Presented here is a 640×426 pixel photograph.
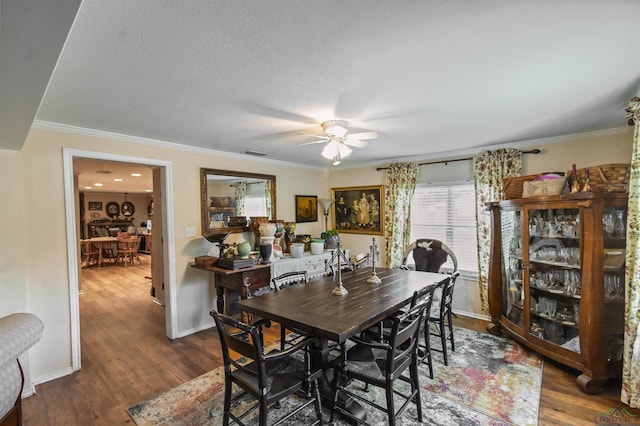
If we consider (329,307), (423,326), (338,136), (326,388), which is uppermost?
(338,136)

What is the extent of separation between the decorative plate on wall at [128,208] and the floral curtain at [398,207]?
1091 cm

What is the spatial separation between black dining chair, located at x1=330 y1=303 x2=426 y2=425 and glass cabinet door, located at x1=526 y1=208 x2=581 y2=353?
165 cm

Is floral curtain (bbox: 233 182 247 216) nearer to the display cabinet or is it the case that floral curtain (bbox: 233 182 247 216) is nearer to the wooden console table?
the wooden console table

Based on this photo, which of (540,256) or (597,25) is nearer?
(597,25)

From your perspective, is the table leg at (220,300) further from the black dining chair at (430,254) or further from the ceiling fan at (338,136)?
the black dining chair at (430,254)

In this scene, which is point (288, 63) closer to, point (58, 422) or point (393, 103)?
point (393, 103)

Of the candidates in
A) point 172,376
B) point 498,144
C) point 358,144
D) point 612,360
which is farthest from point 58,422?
point 498,144

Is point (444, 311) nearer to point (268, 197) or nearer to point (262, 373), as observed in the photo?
point (262, 373)

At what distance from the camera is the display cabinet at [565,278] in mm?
2414

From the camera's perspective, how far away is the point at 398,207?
15.2ft

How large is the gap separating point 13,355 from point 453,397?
9.05ft

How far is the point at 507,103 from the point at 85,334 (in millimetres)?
5235

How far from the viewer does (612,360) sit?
2424mm

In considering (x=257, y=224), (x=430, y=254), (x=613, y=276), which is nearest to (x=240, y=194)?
(x=257, y=224)
